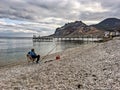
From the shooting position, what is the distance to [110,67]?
1385 cm

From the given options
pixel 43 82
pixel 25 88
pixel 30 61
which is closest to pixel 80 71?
pixel 43 82

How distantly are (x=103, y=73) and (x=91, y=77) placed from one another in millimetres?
1070

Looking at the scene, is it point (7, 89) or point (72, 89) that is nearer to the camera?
point (72, 89)

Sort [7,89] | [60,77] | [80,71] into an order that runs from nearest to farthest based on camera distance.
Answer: [7,89], [60,77], [80,71]

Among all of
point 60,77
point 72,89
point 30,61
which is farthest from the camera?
point 30,61

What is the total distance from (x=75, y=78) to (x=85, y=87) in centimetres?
164

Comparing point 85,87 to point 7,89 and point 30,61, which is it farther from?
point 30,61

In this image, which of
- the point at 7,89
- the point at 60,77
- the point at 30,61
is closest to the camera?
the point at 7,89

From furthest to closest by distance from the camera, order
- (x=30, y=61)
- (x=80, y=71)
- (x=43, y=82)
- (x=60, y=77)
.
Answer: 1. (x=30, y=61)
2. (x=80, y=71)
3. (x=60, y=77)
4. (x=43, y=82)

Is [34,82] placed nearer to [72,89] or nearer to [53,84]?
[53,84]

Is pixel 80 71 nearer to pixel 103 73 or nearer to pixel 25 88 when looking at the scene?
pixel 103 73

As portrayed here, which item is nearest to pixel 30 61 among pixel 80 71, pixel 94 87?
pixel 80 71

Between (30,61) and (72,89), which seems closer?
(72,89)

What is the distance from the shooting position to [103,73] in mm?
12625
